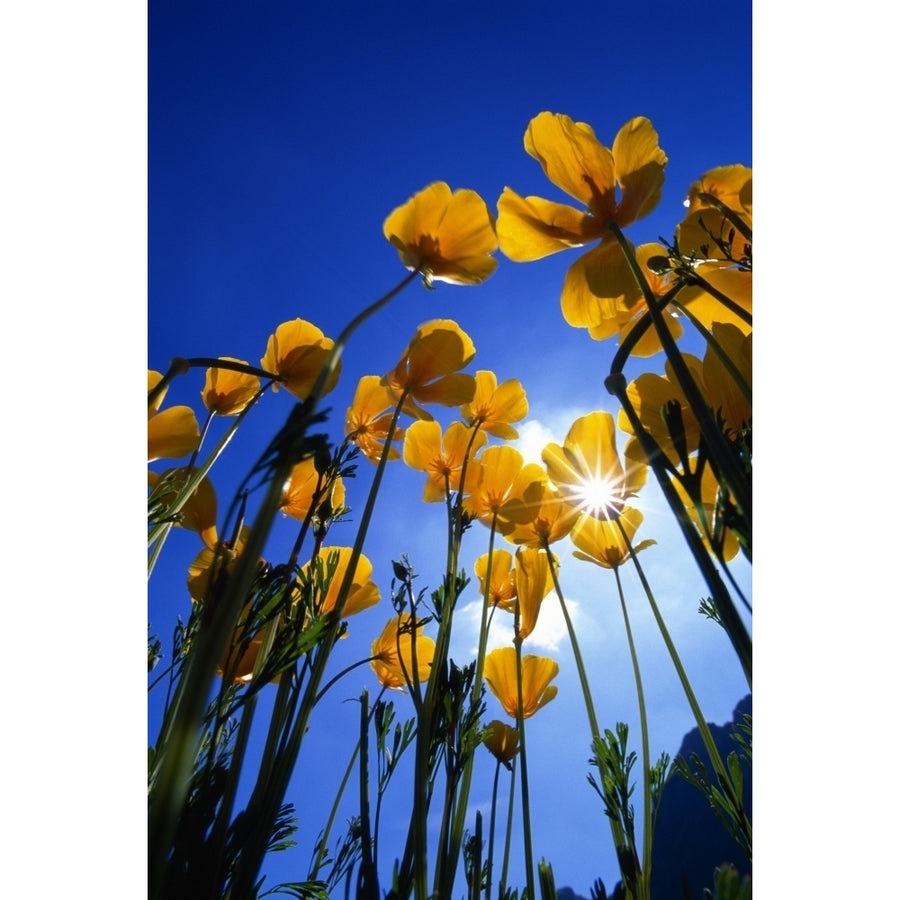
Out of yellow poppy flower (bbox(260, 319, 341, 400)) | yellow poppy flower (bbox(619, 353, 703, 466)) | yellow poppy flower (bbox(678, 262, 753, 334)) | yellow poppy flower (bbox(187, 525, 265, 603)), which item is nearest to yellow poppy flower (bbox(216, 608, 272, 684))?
yellow poppy flower (bbox(187, 525, 265, 603))

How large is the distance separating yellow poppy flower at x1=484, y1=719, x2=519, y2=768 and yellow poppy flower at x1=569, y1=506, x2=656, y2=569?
0.60 feet

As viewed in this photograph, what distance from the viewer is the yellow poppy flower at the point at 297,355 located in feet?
1.85

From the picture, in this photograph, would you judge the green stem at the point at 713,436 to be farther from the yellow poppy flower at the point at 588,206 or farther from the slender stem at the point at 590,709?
the slender stem at the point at 590,709

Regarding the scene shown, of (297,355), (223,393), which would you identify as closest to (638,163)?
(297,355)

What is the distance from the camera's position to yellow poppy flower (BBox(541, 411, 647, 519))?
0.53 meters

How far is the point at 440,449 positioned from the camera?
0.71 metres

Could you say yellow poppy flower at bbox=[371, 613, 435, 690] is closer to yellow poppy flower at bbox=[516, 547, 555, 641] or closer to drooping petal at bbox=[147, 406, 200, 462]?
yellow poppy flower at bbox=[516, 547, 555, 641]

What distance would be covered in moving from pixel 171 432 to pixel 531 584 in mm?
348

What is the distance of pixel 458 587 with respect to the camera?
2.11 ft

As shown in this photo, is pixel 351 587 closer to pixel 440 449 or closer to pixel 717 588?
pixel 440 449

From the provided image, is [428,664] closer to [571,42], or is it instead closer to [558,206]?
[558,206]
